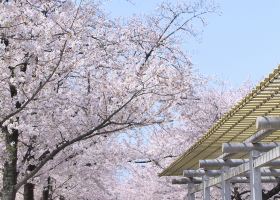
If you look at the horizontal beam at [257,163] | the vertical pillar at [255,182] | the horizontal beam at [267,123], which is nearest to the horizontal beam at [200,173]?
the horizontal beam at [257,163]

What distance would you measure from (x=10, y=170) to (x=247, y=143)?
608cm

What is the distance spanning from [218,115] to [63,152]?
9609 millimetres

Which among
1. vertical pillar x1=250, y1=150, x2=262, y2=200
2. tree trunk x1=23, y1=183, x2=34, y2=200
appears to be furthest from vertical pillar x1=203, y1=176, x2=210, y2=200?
tree trunk x1=23, y1=183, x2=34, y2=200

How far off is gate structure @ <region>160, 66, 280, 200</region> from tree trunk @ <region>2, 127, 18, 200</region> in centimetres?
372

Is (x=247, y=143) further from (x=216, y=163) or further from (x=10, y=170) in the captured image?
(x=10, y=170)

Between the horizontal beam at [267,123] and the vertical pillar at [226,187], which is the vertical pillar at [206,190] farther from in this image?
the horizontal beam at [267,123]

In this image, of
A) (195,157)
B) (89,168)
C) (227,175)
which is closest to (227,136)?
(227,175)

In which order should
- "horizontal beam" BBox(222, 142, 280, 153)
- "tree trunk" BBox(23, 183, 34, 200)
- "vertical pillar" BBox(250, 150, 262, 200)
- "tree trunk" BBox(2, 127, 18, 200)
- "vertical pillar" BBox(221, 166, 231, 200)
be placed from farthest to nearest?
"tree trunk" BBox(23, 183, 34, 200) → "tree trunk" BBox(2, 127, 18, 200) → "vertical pillar" BBox(221, 166, 231, 200) → "horizontal beam" BBox(222, 142, 280, 153) → "vertical pillar" BBox(250, 150, 262, 200)

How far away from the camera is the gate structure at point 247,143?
313 inches

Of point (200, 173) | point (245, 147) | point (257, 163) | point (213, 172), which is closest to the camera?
point (257, 163)

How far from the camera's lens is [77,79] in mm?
16469

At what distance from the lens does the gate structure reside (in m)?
7.96

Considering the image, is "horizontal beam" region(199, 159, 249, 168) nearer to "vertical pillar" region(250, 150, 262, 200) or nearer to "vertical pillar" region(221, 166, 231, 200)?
"vertical pillar" region(221, 166, 231, 200)

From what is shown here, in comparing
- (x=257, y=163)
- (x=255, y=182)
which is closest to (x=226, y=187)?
(x=255, y=182)
